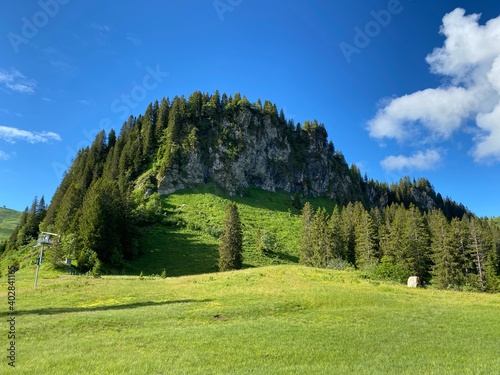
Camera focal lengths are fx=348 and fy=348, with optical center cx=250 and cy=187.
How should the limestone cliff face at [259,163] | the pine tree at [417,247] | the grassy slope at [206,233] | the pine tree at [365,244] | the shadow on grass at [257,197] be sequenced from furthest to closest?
the limestone cliff face at [259,163]
the shadow on grass at [257,197]
the pine tree at [365,244]
the pine tree at [417,247]
the grassy slope at [206,233]

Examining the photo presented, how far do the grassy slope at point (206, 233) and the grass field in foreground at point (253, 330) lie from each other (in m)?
37.3

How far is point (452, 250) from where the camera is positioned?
74250 mm

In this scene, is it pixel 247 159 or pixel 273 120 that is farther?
pixel 273 120

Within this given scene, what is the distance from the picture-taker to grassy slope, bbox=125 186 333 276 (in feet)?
247

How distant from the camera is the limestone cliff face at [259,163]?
133m

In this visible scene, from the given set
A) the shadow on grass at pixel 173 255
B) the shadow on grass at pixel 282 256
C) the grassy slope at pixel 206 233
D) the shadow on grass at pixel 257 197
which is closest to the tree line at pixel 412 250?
the shadow on grass at pixel 282 256

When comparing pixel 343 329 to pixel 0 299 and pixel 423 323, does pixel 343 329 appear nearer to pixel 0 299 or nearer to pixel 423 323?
pixel 423 323

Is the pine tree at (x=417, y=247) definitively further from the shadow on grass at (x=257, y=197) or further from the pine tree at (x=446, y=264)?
the shadow on grass at (x=257, y=197)

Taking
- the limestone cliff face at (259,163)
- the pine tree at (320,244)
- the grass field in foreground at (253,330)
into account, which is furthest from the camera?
the limestone cliff face at (259,163)

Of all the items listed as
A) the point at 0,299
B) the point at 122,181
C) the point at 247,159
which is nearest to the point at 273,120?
the point at 247,159

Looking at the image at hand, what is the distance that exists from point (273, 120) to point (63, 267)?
133936mm

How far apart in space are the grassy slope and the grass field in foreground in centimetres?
3733

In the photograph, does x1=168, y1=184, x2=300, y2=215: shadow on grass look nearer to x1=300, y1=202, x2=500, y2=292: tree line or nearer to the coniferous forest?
the coniferous forest

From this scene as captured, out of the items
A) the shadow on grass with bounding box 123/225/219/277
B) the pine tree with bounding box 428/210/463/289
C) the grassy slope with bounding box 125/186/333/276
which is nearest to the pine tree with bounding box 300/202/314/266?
the grassy slope with bounding box 125/186/333/276
